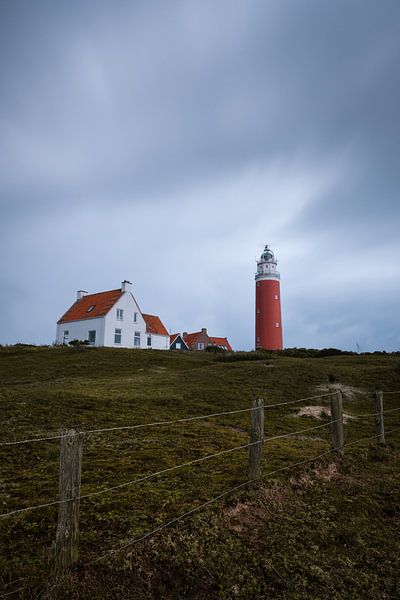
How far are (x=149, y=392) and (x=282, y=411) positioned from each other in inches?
202

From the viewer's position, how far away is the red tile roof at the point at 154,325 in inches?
2101

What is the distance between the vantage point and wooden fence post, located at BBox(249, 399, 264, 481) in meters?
6.77

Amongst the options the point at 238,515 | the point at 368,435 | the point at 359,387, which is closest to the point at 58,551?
the point at 238,515

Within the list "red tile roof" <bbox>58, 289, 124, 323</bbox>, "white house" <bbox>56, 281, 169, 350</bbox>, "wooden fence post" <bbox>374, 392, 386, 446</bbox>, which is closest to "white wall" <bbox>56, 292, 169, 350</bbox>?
"white house" <bbox>56, 281, 169, 350</bbox>

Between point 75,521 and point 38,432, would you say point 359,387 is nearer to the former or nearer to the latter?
point 38,432

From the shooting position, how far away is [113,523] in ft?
16.9

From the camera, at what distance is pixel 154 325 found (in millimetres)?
55281

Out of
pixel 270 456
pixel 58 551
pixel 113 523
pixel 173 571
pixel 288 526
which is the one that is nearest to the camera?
pixel 58 551

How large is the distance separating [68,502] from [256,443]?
3.46m

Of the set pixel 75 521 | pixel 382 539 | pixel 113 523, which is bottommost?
pixel 382 539

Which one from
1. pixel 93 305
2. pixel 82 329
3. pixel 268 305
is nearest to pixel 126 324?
pixel 93 305

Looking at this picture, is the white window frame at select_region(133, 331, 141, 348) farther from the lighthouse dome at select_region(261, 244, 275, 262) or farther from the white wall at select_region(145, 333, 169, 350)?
the lighthouse dome at select_region(261, 244, 275, 262)

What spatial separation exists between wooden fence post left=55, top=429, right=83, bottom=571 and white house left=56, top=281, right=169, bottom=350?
42253mm

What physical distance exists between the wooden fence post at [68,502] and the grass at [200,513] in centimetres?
17
